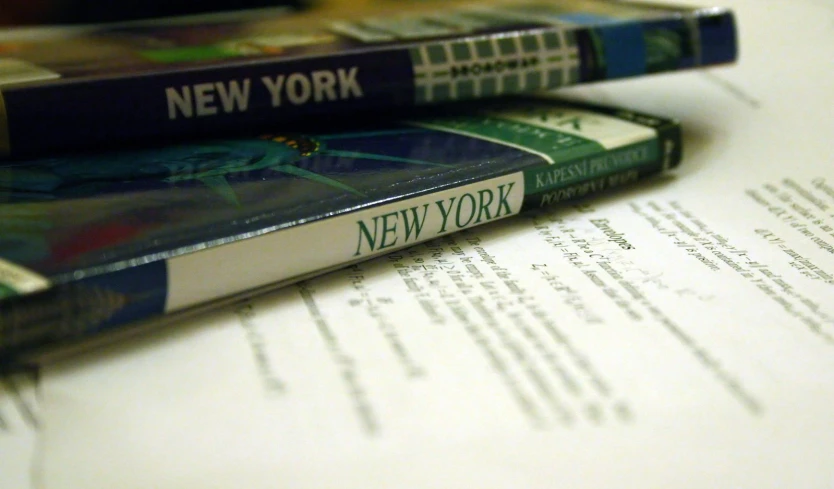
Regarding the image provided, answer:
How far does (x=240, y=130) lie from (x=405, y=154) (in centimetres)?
9

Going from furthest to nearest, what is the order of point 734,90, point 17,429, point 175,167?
point 734,90
point 175,167
point 17,429

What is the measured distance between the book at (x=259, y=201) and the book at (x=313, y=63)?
0.02 meters

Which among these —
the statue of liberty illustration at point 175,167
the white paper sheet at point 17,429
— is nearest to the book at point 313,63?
the statue of liberty illustration at point 175,167

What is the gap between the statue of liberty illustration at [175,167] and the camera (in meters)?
0.32

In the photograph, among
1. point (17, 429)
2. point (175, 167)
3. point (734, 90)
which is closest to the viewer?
point (17, 429)

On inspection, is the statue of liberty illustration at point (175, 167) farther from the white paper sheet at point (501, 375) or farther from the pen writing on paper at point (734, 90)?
the pen writing on paper at point (734, 90)

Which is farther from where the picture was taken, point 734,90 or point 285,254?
point 734,90

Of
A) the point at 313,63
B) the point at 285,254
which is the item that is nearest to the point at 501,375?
the point at 285,254

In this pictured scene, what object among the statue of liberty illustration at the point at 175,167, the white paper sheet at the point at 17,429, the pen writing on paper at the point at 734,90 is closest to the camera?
the white paper sheet at the point at 17,429

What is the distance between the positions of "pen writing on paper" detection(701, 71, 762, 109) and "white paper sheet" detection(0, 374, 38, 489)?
1.70ft

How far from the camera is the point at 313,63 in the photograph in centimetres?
39

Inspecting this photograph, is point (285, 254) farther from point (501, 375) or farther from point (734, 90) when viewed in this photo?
point (734, 90)

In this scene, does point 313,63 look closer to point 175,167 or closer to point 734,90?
point 175,167

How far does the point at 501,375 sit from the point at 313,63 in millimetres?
213
